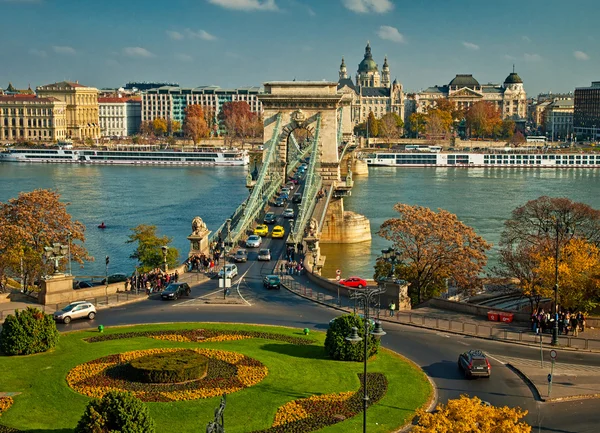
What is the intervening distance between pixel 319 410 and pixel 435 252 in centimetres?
2022

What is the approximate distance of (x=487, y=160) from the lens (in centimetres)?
16462

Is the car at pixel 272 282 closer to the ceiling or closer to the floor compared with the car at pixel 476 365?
closer to the ceiling

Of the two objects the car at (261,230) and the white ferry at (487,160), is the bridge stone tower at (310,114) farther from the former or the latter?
the white ferry at (487,160)

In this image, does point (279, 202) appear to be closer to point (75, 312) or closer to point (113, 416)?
point (75, 312)

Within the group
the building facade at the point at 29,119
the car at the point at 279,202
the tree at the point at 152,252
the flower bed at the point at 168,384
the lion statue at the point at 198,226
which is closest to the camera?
the flower bed at the point at 168,384

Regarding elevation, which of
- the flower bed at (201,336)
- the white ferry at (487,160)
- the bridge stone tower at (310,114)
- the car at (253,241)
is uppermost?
the bridge stone tower at (310,114)

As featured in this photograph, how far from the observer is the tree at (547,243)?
3419 cm

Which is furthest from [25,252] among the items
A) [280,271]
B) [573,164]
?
[573,164]

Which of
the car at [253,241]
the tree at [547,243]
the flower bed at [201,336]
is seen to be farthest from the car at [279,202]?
the flower bed at [201,336]

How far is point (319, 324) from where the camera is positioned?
109ft

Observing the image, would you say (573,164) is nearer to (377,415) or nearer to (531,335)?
(531,335)

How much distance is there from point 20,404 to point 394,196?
87192 mm

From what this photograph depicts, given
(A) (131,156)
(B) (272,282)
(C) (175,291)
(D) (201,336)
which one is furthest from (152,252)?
(A) (131,156)

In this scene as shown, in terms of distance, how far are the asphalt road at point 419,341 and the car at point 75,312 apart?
1.18ft
